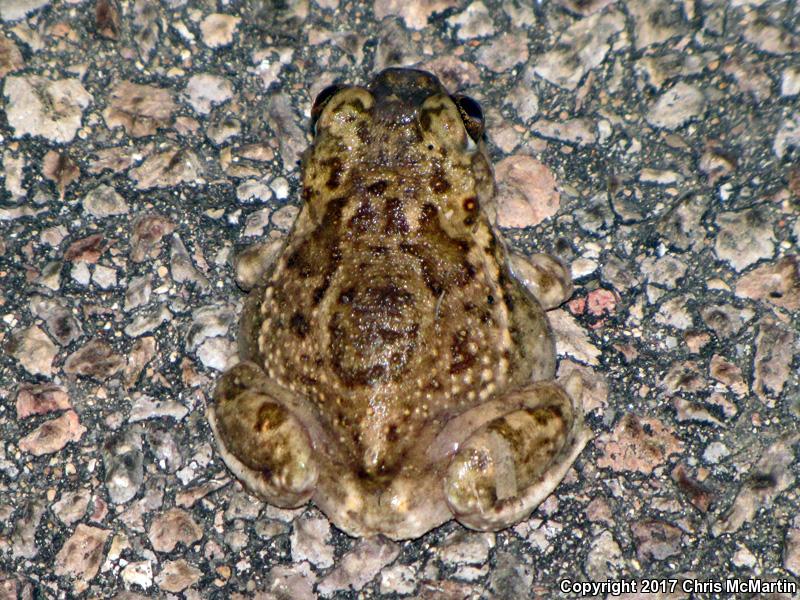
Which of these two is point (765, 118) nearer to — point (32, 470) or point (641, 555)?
point (641, 555)

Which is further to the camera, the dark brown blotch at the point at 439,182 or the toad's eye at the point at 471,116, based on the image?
the toad's eye at the point at 471,116

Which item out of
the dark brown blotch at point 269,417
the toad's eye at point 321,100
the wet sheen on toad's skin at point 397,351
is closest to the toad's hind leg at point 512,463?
the wet sheen on toad's skin at point 397,351

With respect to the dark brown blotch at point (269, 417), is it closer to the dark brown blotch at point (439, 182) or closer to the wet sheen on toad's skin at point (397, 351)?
the wet sheen on toad's skin at point (397, 351)

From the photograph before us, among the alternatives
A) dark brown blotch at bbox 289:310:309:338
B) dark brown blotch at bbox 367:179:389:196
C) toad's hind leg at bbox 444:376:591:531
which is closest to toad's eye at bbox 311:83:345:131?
dark brown blotch at bbox 367:179:389:196

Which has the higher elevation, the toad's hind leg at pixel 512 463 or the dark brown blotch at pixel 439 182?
the dark brown blotch at pixel 439 182

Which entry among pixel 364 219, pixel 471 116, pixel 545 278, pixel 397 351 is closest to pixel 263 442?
pixel 397 351

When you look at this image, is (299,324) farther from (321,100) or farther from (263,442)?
(321,100)

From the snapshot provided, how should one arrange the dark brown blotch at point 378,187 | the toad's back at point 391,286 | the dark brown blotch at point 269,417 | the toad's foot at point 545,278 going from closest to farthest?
the toad's back at point 391,286 → the dark brown blotch at point 269,417 → the dark brown blotch at point 378,187 → the toad's foot at point 545,278
